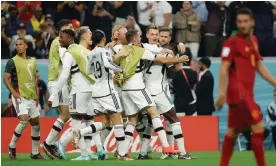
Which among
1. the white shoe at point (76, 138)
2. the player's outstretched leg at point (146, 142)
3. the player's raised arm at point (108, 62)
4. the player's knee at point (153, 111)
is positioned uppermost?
the player's raised arm at point (108, 62)

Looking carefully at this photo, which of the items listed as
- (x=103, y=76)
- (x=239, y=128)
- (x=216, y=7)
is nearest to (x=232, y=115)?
(x=239, y=128)

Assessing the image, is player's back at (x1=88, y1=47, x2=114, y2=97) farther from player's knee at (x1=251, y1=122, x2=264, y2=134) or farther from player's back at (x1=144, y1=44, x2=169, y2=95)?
player's knee at (x1=251, y1=122, x2=264, y2=134)

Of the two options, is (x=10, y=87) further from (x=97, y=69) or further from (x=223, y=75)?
(x=223, y=75)

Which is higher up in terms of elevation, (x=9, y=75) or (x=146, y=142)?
(x=9, y=75)

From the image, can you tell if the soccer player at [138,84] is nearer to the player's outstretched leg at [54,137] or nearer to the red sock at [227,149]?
the player's outstretched leg at [54,137]

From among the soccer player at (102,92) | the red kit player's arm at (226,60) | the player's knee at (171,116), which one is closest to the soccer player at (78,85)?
the soccer player at (102,92)

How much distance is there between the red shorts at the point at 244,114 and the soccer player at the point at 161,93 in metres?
4.56

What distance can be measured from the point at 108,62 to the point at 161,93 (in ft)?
6.03

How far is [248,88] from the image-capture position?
556 inches

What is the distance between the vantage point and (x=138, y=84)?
18.5 m

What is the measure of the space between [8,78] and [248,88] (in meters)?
6.66

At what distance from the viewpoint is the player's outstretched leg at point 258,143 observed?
1394 centimetres

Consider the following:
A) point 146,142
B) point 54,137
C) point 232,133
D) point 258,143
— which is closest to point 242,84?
point 232,133

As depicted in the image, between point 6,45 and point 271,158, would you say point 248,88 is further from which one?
point 6,45
